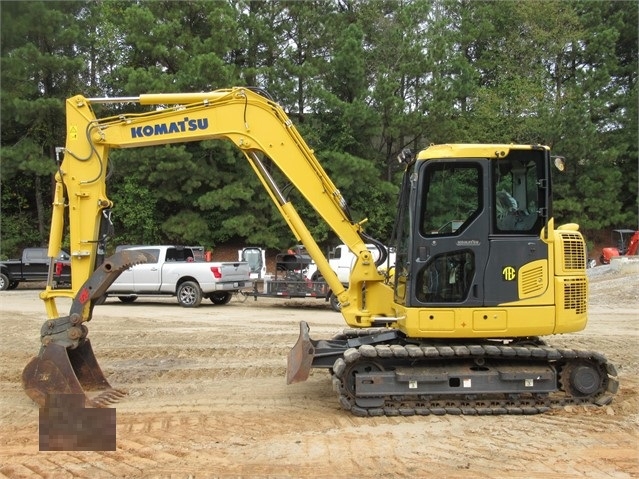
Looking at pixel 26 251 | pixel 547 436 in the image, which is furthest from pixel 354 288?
pixel 26 251

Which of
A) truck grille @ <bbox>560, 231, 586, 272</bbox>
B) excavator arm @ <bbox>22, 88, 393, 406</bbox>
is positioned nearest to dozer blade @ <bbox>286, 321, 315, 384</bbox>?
excavator arm @ <bbox>22, 88, 393, 406</bbox>

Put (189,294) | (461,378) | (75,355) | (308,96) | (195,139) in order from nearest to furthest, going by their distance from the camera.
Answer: (461,378) → (195,139) → (75,355) → (189,294) → (308,96)

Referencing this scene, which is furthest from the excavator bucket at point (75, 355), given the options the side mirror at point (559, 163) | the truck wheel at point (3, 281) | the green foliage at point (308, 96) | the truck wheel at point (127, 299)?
the green foliage at point (308, 96)

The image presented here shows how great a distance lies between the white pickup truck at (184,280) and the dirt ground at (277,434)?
298 inches

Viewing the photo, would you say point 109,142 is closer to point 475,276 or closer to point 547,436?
point 475,276

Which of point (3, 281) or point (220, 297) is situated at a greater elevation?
point (3, 281)

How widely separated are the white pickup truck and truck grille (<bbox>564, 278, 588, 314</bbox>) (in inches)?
486

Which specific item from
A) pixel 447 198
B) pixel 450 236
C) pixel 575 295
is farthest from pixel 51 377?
pixel 575 295

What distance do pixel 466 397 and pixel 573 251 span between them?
203 centimetres

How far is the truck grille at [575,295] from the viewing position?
6629 mm

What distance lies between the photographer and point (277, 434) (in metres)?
5.93

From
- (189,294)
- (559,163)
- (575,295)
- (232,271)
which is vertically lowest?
(189,294)

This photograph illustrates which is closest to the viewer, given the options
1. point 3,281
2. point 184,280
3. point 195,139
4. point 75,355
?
point 195,139

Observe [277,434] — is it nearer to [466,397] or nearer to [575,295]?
[466,397]
